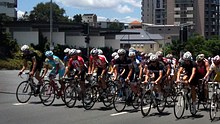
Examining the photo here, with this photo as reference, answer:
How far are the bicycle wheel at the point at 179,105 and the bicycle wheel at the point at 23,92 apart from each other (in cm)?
550

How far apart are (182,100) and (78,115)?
3053mm

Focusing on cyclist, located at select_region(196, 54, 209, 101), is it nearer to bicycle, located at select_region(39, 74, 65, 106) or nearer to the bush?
bicycle, located at select_region(39, 74, 65, 106)

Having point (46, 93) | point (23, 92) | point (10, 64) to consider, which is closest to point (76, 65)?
point (46, 93)

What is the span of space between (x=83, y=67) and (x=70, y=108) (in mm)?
1565

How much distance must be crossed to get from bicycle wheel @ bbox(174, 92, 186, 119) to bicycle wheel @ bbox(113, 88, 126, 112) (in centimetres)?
210

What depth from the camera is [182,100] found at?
40.6ft

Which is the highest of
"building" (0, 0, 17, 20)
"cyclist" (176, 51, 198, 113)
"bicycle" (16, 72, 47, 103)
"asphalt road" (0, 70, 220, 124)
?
"building" (0, 0, 17, 20)

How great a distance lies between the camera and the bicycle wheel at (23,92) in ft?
50.7

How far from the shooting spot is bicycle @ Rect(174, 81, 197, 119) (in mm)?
12367

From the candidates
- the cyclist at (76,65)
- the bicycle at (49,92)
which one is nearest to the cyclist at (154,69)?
the cyclist at (76,65)

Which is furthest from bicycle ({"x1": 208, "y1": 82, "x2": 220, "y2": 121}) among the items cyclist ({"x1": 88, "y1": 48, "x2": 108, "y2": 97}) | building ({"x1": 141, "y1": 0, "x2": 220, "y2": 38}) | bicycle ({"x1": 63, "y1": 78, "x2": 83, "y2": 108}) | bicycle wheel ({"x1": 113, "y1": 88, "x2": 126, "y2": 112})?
building ({"x1": 141, "y1": 0, "x2": 220, "y2": 38})

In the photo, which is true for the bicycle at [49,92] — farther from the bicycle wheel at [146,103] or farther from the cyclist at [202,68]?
the cyclist at [202,68]

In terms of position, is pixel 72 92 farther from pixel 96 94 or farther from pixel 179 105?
pixel 179 105

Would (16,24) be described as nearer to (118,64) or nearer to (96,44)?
(96,44)
